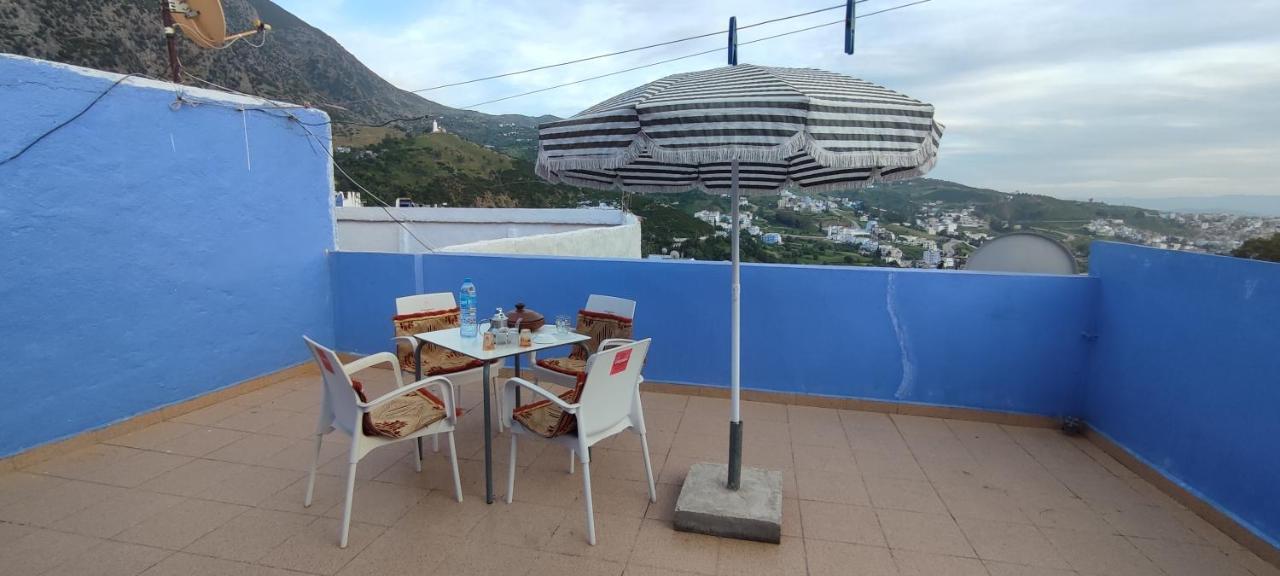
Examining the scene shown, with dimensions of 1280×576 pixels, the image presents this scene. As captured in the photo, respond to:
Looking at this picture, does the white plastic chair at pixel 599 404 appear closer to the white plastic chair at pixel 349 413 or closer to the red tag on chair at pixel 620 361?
the red tag on chair at pixel 620 361

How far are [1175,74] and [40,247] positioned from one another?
7.15m

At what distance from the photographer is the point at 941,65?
672cm

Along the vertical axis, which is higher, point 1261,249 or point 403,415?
point 1261,249

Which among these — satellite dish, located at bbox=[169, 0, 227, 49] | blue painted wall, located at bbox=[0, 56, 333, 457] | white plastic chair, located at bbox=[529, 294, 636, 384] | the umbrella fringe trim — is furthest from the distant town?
satellite dish, located at bbox=[169, 0, 227, 49]

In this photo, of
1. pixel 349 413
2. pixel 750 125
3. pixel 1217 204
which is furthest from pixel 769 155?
pixel 1217 204

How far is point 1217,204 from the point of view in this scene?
3.59 m

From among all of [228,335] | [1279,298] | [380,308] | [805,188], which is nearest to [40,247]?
[228,335]

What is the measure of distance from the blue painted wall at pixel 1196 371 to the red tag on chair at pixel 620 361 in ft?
8.83

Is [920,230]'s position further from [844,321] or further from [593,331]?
[593,331]

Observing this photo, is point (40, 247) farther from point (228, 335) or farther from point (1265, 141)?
point (1265, 141)

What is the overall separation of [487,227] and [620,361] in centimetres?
858

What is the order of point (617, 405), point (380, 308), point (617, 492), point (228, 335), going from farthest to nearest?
point (380, 308) < point (228, 335) < point (617, 492) < point (617, 405)

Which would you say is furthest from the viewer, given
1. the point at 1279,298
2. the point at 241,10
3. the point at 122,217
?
the point at 241,10

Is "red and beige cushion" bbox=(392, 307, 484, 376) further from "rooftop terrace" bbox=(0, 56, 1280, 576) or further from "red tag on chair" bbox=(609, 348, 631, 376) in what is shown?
"red tag on chair" bbox=(609, 348, 631, 376)
